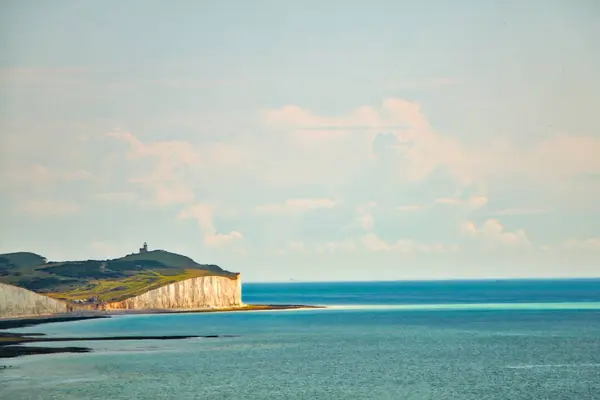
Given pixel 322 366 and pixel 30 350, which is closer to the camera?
pixel 322 366

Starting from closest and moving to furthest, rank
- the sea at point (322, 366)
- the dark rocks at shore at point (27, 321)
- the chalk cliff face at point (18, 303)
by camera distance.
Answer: the sea at point (322, 366), the dark rocks at shore at point (27, 321), the chalk cliff face at point (18, 303)

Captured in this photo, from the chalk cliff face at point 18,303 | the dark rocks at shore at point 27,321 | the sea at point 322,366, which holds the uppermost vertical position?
the chalk cliff face at point 18,303

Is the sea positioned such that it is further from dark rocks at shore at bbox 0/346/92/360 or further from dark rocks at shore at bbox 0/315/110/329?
dark rocks at shore at bbox 0/315/110/329

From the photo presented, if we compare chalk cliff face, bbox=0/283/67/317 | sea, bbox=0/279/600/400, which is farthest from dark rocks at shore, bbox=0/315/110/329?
sea, bbox=0/279/600/400

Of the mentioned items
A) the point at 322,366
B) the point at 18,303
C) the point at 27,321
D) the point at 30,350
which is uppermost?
the point at 18,303

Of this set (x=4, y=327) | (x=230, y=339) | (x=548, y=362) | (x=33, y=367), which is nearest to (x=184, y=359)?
(x=33, y=367)

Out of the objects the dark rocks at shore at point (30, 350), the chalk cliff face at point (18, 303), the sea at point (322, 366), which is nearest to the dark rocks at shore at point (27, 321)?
the chalk cliff face at point (18, 303)

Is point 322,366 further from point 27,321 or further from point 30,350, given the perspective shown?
point 27,321

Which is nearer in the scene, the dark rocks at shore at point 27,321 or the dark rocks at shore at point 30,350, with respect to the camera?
the dark rocks at shore at point 30,350

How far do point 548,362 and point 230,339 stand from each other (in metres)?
49.4

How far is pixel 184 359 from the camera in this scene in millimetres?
118812

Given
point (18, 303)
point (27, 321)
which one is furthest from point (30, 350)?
point (18, 303)

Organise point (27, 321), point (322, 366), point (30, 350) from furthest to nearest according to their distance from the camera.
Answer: point (27, 321) < point (30, 350) < point (322, 366)

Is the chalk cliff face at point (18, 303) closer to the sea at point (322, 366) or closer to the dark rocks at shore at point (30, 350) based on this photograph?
the sea at point (322, 366)
